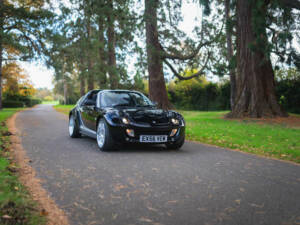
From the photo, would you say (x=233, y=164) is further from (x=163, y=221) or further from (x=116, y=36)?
(x=116, y=36)

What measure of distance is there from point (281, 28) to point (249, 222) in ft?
42.8

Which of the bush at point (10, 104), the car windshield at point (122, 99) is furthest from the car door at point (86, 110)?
the bush at point (10, 104)

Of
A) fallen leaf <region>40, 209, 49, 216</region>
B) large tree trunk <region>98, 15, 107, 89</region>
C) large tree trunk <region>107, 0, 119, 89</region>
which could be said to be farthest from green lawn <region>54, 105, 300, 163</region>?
large tree trunk <region>98, 15, 107, 89</region>

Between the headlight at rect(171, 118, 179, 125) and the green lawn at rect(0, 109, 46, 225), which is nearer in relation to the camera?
the green lawn at rect(0, 109, 46, 225)

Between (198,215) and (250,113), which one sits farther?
(250,113)

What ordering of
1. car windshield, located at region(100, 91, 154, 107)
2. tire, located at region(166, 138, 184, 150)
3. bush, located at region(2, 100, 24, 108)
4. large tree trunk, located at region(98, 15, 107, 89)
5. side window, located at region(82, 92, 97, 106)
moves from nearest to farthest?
tire, located at region(166, 138, 184, 150) < car windshield, located at region(100, 91, 154, 107) < side window, located at region(82, 92, 97, 106) < large tree trunk, located at region(98, 15, 107, 89) < bush, located at region(2, 100, 24, 108)

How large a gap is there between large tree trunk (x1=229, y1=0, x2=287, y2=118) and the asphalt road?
31.4 ft

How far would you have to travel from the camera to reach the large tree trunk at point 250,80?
15406 mm

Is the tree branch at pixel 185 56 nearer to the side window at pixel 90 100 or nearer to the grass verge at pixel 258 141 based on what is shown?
the grass verge at pixel 258 141

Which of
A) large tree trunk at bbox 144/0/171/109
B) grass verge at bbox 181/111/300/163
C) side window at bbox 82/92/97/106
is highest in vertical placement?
large tree trunk at bbox 144/0/171/109

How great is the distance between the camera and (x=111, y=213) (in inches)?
123

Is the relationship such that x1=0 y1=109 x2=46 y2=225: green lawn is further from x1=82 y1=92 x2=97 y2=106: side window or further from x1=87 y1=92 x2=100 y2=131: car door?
x1=82 y1=92 x2=97 y2=106: side window

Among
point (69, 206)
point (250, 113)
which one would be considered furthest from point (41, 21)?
point (69, 206)

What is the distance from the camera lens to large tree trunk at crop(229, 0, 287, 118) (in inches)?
607
